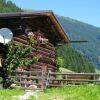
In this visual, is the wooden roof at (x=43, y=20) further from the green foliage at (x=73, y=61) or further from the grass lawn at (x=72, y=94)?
the green foliage at (x=73, y=61)

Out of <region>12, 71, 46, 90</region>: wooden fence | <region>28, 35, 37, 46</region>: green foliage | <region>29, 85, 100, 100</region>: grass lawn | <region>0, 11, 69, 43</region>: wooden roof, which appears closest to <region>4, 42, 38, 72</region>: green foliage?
<region>28, 35, 37, 46</region>: green foliage

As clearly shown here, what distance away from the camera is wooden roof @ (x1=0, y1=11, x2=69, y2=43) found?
2664 cm

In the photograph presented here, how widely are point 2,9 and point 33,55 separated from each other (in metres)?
151

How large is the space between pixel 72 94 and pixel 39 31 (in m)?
11.4

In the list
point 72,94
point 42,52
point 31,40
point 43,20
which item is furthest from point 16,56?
point 72,94

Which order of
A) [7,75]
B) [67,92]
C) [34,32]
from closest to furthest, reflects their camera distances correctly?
[67,92], [7,75], [34,32]

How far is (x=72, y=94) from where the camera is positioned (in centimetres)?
1866

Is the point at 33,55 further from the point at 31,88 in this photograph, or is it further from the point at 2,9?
the point at 2,9

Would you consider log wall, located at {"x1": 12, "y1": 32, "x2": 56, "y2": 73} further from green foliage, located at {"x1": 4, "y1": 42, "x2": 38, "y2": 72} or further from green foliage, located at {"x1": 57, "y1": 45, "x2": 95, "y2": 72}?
green foliage, located at {"x1": 57, "y1": 45, "x2": 95, "y2": 72}

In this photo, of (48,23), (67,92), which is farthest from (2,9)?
(67,92)

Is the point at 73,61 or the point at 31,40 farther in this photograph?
the point at 73,61

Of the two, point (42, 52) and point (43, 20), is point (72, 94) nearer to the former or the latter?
point (42, 52)

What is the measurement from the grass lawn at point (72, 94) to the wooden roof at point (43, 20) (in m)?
7.84

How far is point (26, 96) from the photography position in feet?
60.0
